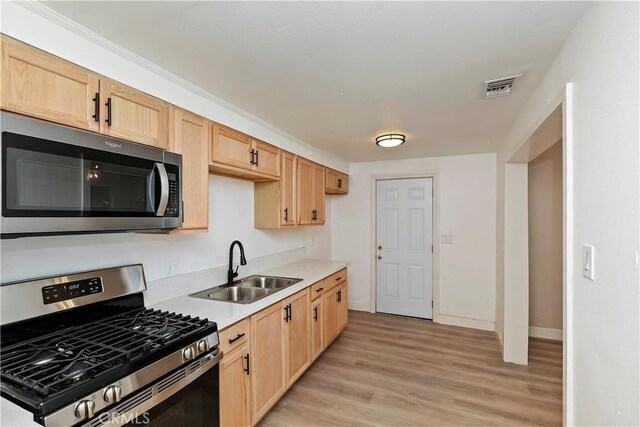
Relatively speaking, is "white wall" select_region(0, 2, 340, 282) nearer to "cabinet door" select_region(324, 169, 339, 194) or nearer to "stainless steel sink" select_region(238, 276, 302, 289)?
"stainless steel sink" select_region(238, 276, 302, 289)

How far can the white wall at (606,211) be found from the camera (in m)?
0.90

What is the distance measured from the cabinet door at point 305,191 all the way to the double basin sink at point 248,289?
0.71 meters

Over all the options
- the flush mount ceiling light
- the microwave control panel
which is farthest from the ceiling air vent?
the microwave control panel

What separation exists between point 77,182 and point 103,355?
73 centimetres


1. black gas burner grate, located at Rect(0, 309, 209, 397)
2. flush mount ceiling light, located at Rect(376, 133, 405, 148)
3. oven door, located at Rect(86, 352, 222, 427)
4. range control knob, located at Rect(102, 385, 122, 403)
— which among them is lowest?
oven door, located at Rect(86, 352, 222, 427)

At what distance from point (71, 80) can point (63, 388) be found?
1.23 metres

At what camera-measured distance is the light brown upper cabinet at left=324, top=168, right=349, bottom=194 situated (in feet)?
13.0

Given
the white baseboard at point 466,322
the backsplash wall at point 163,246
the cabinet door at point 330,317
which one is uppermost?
the backsplash wall at point 163,246

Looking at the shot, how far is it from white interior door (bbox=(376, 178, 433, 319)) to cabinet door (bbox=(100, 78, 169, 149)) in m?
3.40

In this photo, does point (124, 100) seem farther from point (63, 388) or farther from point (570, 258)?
point (570, 258)

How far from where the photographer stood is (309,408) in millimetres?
2342

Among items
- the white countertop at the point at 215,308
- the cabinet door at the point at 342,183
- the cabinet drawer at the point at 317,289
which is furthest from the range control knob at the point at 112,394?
the cabinet door at the point at 342,183

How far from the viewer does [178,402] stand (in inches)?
55.8

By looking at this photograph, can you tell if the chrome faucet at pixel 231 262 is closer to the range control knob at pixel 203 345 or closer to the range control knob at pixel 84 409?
the range control knob at pixel 203 345
